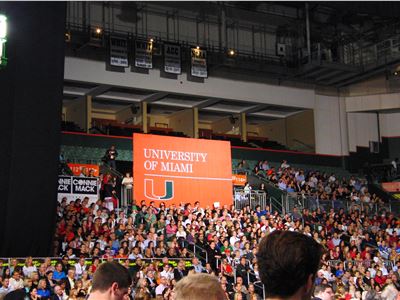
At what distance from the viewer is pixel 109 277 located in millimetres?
3268

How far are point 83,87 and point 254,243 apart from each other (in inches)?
551

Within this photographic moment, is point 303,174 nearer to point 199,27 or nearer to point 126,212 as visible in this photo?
point 199,27

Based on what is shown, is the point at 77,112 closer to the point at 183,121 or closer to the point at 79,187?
the point at 183,121

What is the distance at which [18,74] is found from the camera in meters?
20.1

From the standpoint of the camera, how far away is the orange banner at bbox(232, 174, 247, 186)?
30.3 meters

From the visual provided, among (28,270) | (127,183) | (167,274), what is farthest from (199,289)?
(127,183)

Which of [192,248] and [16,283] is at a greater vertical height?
[192,248]

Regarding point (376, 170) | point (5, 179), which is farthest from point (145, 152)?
point (376, 170)

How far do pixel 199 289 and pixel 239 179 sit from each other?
27910 mm

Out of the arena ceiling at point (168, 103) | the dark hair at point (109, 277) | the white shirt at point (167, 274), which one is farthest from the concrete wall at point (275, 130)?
the dark hair at point (109, 277)

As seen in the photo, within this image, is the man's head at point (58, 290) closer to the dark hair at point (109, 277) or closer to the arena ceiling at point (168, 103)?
the dark hair at point (109, 277)

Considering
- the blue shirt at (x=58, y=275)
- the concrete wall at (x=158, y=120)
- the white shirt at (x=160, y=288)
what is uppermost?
the concrete wall at (x=158, y=120)

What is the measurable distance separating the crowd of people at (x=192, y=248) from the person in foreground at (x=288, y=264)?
39.8 feet

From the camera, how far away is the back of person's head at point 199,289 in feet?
8.74
